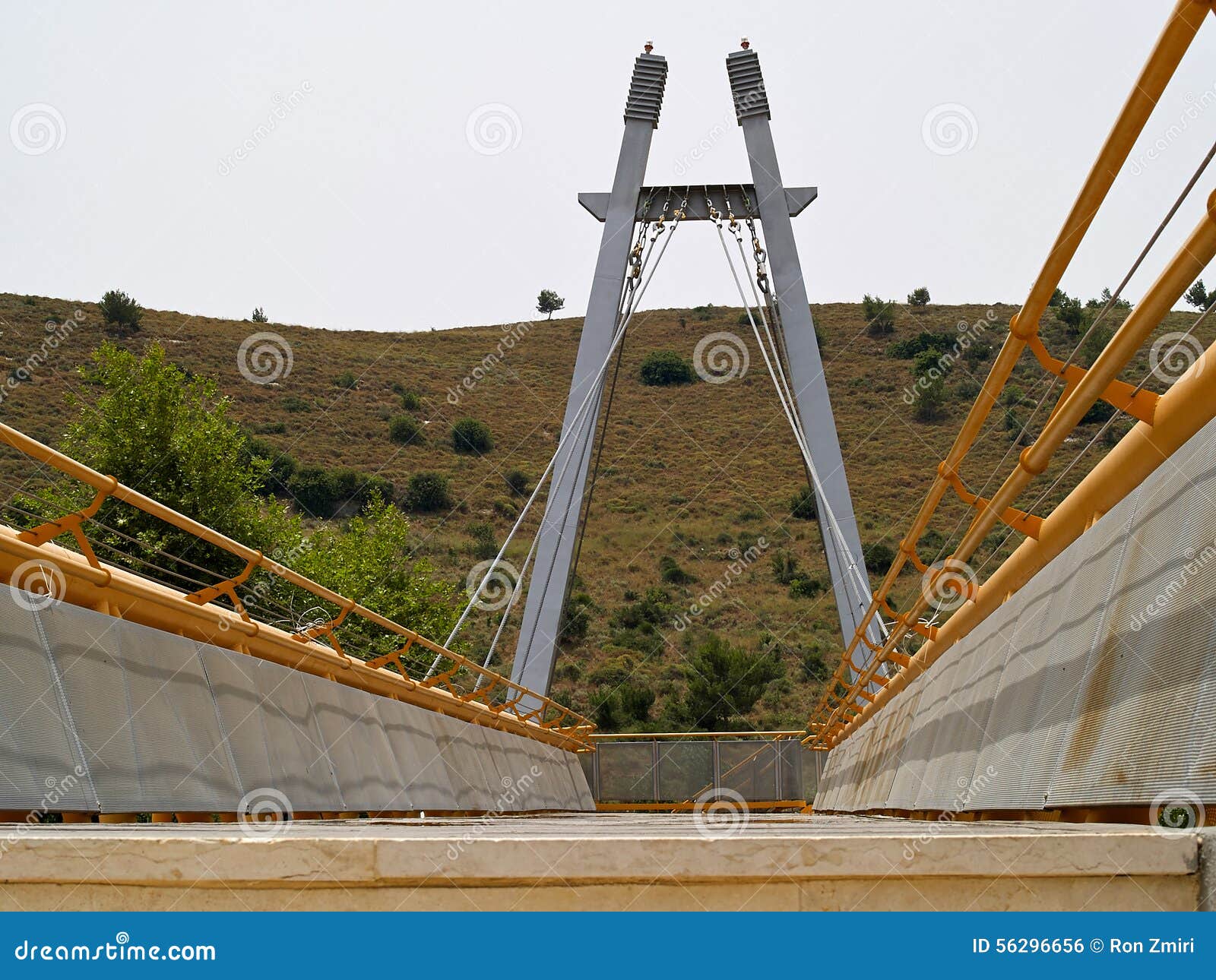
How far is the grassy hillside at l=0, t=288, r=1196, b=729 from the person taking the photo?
53750mm

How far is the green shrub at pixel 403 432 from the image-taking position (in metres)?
68.1

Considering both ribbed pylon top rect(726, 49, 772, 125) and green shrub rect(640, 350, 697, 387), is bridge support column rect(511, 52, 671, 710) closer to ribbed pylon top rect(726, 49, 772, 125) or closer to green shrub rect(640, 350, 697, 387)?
ribbed pylon top rect(726, 49, 772, 125)

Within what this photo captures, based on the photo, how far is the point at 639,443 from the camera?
7275 cm

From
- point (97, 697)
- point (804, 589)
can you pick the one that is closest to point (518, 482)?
point (804, 589)

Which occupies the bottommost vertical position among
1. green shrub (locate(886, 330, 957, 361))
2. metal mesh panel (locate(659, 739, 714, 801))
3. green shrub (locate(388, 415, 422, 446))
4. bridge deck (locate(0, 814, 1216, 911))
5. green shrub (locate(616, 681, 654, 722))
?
green shrub (locate(616, 681, 654, 722))

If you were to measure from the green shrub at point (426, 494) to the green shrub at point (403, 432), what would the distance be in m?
5.07

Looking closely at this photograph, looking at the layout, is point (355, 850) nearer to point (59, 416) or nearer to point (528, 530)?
point (59, 416)

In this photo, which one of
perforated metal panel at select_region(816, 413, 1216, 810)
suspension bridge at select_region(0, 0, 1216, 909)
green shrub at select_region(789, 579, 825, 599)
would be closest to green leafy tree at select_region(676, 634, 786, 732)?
green shrub at select_region(789, 579, 825, 599)

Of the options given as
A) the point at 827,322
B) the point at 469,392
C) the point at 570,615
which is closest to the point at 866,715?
the point at 570,615

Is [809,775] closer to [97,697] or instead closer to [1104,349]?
[97,697]

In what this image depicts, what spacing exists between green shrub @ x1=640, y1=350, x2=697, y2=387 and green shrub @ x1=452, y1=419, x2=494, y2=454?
41.1ft

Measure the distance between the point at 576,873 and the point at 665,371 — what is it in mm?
76176

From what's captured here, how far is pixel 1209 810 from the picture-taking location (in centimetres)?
298

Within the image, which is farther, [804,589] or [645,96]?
[804,589]
